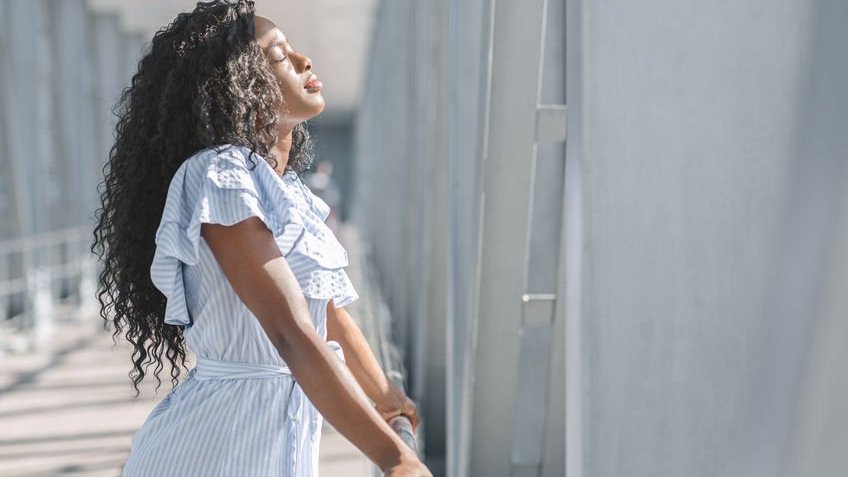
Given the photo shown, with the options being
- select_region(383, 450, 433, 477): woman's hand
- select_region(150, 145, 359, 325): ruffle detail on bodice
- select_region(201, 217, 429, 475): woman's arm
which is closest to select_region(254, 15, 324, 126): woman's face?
select_region(150, 145, 359, 325): ruffle detail on bodice

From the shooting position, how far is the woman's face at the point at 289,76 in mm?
1502

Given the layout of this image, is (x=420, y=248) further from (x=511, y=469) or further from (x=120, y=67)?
(x=120, y=67)

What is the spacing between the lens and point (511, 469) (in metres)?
3.20

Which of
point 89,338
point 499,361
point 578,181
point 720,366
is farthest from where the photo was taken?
point 89,338

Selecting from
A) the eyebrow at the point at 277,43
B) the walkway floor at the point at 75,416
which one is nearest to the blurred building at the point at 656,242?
the eyebrow at the point at 277,43

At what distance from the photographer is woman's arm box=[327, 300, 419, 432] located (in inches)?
65.5

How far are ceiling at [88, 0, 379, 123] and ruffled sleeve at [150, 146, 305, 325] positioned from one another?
8.75m

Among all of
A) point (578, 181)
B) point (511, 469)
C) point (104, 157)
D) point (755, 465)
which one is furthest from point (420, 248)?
point (104, 157)

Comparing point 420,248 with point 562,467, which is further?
point 420,248

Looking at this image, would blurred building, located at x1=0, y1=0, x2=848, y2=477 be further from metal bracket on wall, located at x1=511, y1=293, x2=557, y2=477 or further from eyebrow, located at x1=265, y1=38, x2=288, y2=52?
eyebrow, located at x1=265, y1=38, x2=288, y2=52

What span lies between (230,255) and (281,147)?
0.28 m

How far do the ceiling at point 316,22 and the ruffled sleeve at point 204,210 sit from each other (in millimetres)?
8750

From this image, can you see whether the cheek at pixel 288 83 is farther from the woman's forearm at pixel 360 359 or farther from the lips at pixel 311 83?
the woman's forearm at pixel 360 359

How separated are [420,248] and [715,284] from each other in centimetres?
446
